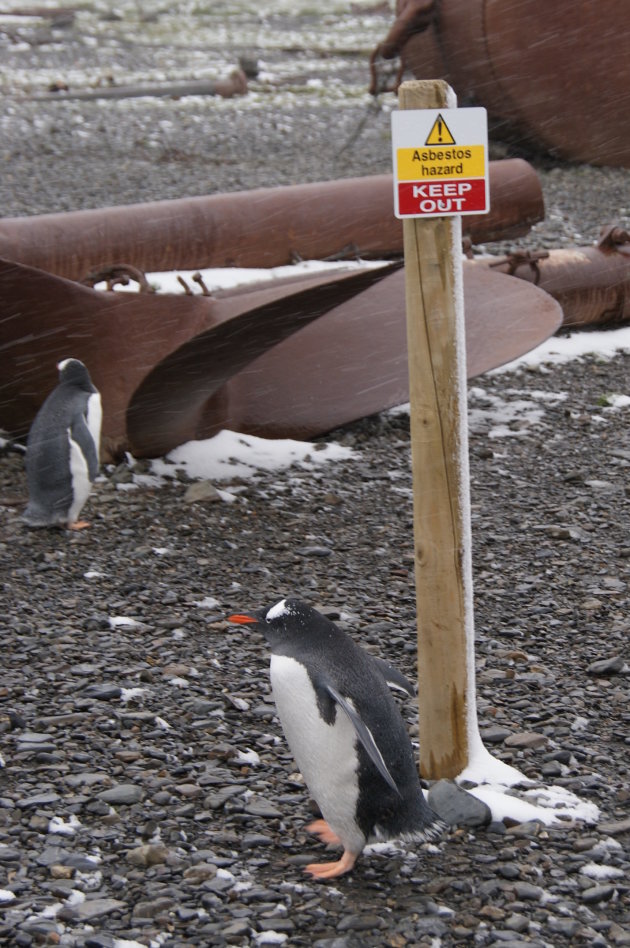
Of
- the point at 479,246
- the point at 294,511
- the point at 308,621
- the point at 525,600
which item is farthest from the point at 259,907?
the point at 479,246

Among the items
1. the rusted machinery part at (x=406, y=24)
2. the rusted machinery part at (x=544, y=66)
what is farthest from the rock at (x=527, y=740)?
the rusted machinery part at (x=544, y=66)

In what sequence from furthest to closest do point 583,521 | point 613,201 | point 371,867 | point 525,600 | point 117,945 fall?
point 613,201 → point 583,521 → point 525,600 → point 371,867 → point 117,945

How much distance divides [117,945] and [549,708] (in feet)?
4.10

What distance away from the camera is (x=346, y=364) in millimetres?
4977

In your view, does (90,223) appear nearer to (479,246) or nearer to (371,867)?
(479,246)

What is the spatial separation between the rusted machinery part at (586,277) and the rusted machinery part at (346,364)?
93 centimetres

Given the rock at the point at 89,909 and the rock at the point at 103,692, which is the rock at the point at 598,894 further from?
the rock at the point at 103,692

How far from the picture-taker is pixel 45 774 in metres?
2.49

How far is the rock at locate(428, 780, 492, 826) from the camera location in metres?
2.34

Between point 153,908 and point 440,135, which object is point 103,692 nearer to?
point 153,908

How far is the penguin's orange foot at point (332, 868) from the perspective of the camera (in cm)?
216

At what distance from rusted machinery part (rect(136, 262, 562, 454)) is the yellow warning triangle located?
251 cm

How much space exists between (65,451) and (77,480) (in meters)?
0.14

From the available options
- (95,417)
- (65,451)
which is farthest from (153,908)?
(95,417)
